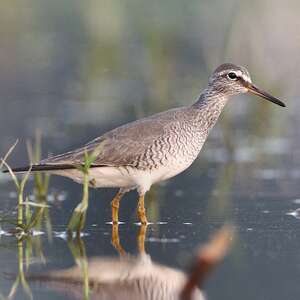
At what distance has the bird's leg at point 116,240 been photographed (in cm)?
778

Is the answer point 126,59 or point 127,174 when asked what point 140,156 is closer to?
point 127,174

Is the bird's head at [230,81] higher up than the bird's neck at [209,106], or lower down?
higher up

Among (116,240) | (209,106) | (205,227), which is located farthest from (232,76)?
(116,240)

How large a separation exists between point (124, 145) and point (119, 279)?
Answer: 7.06 ft

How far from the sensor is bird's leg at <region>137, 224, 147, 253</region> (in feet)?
25.6

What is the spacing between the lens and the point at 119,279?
6.93 metres

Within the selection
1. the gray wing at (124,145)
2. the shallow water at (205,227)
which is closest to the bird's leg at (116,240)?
→ the shallow water at (205,227)

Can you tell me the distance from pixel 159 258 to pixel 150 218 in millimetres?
1690

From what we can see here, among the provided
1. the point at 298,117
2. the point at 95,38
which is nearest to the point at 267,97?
the point at 298,117

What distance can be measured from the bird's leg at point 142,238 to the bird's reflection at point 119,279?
0.14 meters

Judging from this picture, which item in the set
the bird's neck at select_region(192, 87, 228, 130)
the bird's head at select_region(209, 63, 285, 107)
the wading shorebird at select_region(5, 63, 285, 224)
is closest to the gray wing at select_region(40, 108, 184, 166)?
the wading shorebird at select_region(5, 63, 285, 224)

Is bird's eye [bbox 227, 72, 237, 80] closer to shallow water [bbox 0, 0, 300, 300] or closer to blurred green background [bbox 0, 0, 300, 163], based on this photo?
shallow water [bbox 0, 0, 300, 300]

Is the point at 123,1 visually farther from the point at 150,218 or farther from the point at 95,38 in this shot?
the point at 150,218

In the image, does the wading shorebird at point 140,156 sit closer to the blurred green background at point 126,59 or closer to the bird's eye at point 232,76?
the bird's eye at point 232,76
